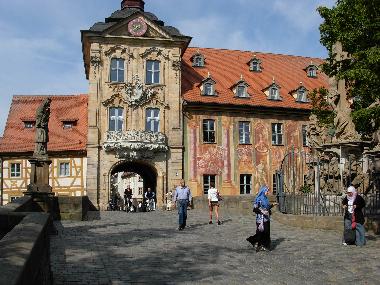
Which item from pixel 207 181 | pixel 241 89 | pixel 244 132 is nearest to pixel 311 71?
pixel 241 89

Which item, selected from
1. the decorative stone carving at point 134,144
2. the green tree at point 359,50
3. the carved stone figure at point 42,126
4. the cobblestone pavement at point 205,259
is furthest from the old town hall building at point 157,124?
the cobblestone pavement at point 205,259

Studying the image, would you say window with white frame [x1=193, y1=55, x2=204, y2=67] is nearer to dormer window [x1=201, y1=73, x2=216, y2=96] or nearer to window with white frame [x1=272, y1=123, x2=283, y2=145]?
dormer window [x1=201, y1=73, x2=216, y2=96]

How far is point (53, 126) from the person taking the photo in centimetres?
3800

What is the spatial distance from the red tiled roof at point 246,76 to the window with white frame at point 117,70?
14.3 ft

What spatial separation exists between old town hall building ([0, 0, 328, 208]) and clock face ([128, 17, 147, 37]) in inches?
2.5

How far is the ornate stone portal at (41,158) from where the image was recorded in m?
17.6

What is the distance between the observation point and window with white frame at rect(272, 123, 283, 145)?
36.8 m

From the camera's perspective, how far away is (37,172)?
1816cm

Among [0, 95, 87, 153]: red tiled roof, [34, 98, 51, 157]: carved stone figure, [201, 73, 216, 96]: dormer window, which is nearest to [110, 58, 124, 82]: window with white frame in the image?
[0, 95, 87, 153]: red tiled roof

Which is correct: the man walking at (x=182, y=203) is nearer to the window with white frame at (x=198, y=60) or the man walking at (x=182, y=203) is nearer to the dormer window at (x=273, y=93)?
the dormer window at (x=273, y=93)

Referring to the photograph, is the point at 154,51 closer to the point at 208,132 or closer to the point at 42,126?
the point at 208,132

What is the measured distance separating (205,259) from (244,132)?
1032 inches

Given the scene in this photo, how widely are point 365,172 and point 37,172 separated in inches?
423

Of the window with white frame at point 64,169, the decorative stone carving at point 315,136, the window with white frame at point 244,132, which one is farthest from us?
the window with white frame at point 244,132
